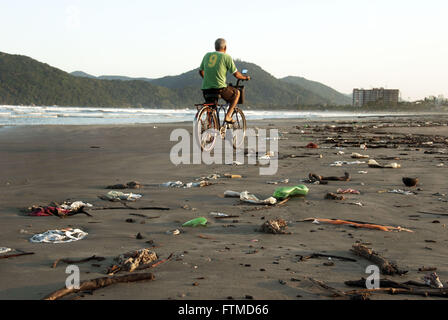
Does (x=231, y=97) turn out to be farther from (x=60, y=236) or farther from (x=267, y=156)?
(x=60, y=236)

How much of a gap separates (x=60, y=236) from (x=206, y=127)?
592cm

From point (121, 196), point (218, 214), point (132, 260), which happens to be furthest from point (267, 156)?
point (132, 260)

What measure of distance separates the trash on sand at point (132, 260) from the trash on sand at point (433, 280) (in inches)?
60.1

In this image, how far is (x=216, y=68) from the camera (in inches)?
325

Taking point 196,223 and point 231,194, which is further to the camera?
point 231,194

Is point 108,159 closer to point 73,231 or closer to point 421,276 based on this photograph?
point 73,231

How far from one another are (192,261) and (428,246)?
5.50 ft

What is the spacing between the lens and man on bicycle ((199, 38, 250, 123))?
828cm

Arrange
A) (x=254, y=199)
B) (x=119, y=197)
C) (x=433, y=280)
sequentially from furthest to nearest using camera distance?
1. (x=119, y=197)
2. (x=254, y=199)
3. (x=433, y=280)

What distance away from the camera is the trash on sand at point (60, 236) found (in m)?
2.83

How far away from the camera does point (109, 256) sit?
2.51m

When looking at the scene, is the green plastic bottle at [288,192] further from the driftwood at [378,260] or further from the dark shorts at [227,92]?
the dark shorts at [227,92]

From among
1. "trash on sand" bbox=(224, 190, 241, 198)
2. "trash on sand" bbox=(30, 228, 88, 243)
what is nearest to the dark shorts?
"trash on sand" bbox=(224, 190, 241, 198)
